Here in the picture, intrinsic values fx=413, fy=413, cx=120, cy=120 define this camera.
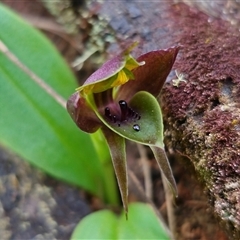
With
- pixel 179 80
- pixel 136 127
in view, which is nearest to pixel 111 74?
pixel 136 127

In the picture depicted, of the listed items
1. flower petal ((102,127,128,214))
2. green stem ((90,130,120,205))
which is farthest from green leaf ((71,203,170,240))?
flower petal ((102,127,128,214))

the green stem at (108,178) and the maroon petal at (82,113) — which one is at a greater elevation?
the maroon petal at (82,113)

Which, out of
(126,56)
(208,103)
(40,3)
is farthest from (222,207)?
(40,3)

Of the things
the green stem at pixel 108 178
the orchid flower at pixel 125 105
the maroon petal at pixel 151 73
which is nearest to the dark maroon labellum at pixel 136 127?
the orchid flower at pixel 125 105

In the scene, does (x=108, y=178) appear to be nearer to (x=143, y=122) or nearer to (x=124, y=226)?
(x=124, y=226)

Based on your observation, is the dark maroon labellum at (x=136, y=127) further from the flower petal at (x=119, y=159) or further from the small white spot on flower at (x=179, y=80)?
the small white spot on flower at (x=179, y=80)

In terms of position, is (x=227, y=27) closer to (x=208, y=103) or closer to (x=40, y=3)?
(x=208, y=103)
